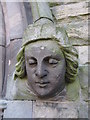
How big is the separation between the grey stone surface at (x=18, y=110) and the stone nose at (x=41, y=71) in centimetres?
18

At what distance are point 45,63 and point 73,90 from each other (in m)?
0.23

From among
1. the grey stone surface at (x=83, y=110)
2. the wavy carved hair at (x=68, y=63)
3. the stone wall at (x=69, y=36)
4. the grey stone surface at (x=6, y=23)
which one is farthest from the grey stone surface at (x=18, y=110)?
the grey stone surface at (x=6, y=23)

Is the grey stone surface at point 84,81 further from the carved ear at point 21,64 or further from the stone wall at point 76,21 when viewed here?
the carved ear at point 21,64

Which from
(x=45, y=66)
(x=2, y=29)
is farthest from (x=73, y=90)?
(x=2, y=29)

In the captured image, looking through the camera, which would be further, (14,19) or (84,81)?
(14,19)

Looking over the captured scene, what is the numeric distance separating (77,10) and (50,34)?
0.71m

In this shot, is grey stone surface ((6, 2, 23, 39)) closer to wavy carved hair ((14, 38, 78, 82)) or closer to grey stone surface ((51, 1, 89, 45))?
grey stone surface ((51, 1, 89, 45))

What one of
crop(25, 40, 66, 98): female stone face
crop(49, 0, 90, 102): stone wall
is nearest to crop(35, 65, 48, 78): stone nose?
crop(25, 40, 66, 98): female stone face

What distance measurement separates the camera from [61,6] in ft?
6.34

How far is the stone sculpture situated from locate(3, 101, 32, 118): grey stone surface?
0.12ft

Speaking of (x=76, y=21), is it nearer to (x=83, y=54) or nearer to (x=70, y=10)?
(x=70, y=10)

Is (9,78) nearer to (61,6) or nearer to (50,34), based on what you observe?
(50,34)

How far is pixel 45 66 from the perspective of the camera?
1.21 m

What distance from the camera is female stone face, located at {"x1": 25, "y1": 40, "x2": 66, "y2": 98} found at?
3.94 ft
